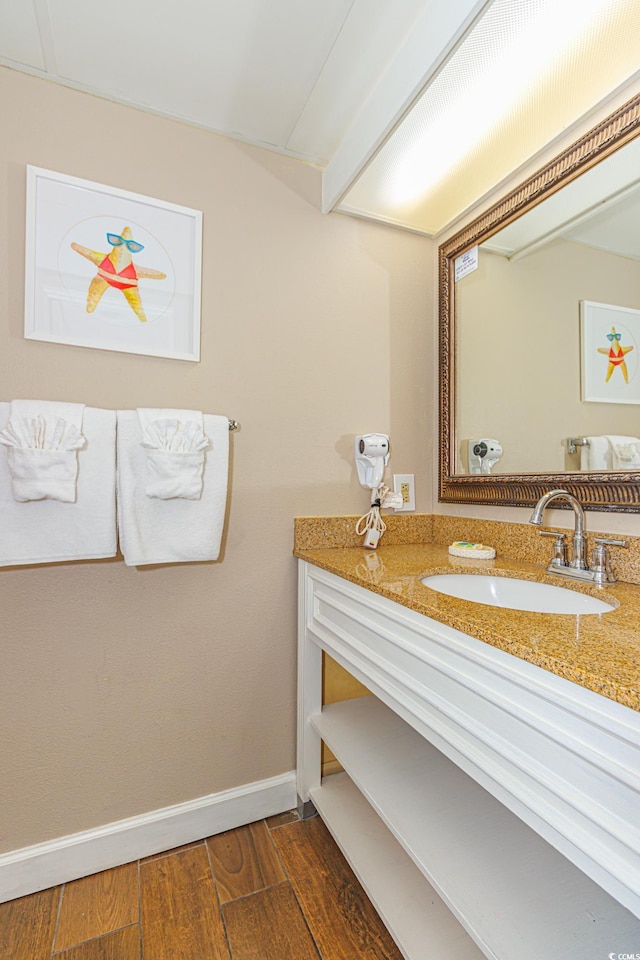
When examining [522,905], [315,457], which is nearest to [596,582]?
[522,905]

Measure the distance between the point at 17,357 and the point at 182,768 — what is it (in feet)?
3.96

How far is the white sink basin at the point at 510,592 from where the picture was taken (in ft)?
3.32

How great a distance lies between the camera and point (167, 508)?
1.20m

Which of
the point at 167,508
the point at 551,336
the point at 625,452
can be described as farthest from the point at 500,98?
the point at 167,508

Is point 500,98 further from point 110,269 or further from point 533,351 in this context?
point 110,269

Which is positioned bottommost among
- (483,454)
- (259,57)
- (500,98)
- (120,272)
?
(483,454)

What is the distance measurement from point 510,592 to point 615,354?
0.61 m

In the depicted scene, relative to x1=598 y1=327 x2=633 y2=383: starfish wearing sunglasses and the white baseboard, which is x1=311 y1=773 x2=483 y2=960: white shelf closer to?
the white baseboard

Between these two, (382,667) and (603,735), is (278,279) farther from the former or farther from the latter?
(603,735)

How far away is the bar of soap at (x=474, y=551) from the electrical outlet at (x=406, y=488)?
286 mm

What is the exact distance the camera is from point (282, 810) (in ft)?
4.68

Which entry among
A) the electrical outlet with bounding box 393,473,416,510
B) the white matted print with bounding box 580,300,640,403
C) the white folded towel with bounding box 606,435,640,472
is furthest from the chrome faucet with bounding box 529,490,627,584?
the electrical outlet with bounding box 393,473,416,510

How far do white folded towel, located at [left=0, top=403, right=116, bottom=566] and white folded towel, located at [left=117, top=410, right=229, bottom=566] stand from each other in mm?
30

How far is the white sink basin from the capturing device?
Answer: 1.01 metres
